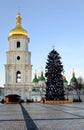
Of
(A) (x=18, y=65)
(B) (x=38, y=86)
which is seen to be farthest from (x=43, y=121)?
(B) (x=38, y=86)

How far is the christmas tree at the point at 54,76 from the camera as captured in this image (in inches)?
1875

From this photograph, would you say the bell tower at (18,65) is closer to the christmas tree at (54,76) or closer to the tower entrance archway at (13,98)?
the tower entrance archway at (13,98)

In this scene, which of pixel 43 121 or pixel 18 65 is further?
pixel 18 65

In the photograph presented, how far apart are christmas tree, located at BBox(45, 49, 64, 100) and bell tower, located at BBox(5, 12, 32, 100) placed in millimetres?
19910

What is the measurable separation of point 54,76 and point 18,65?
22.5 m

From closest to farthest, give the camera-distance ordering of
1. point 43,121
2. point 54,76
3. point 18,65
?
1. point 43,121
2. point 54,76
3. point 18,65

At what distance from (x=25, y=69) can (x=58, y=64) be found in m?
A: 21.7

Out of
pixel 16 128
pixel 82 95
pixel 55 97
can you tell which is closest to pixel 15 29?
pixel 82 95

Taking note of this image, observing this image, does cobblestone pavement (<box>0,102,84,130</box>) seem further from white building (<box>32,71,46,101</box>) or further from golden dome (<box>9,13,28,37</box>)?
white building (<box>32,71,46,101</box>)

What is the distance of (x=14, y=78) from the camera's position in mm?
67688

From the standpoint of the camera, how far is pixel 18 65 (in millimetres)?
68875

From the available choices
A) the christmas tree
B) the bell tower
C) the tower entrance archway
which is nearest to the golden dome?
the bell tower

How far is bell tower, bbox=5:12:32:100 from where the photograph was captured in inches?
2653

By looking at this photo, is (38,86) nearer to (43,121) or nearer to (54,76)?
(54,76)
